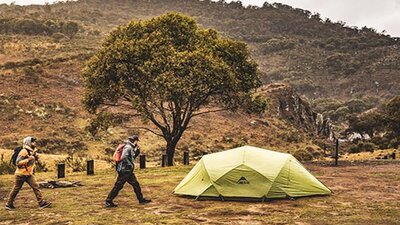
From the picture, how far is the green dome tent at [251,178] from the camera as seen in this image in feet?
46.0

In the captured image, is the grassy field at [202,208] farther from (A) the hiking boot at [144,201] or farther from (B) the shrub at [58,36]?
(B) the shrub at [58,36]

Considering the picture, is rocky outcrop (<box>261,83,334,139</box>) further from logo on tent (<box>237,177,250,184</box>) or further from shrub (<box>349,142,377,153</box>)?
logo on tent (<box>237,177,250,184</box>)

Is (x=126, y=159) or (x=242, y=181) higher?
(x=126, y=159)

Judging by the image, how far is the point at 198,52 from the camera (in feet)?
79.9

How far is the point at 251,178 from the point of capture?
14102mm

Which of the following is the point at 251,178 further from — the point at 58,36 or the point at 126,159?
the point at 58,36

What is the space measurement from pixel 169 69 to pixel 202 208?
1248 cm

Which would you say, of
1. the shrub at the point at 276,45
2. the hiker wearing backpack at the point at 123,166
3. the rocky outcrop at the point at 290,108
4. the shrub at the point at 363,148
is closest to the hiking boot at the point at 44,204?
the hiker wearing backpack at the point at 123,166

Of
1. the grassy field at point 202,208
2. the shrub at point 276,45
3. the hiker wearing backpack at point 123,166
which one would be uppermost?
the shrub at point 276,45

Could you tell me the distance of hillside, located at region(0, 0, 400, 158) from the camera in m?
42.2

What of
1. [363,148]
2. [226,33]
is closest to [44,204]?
[363,148]

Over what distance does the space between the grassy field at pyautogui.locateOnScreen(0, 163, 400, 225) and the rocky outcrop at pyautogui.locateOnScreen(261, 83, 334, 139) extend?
4098 centimetres

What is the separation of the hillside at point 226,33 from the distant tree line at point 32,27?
17 cm

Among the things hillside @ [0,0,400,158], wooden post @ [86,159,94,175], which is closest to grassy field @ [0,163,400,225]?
wooden post @ [86,159,94,175]
